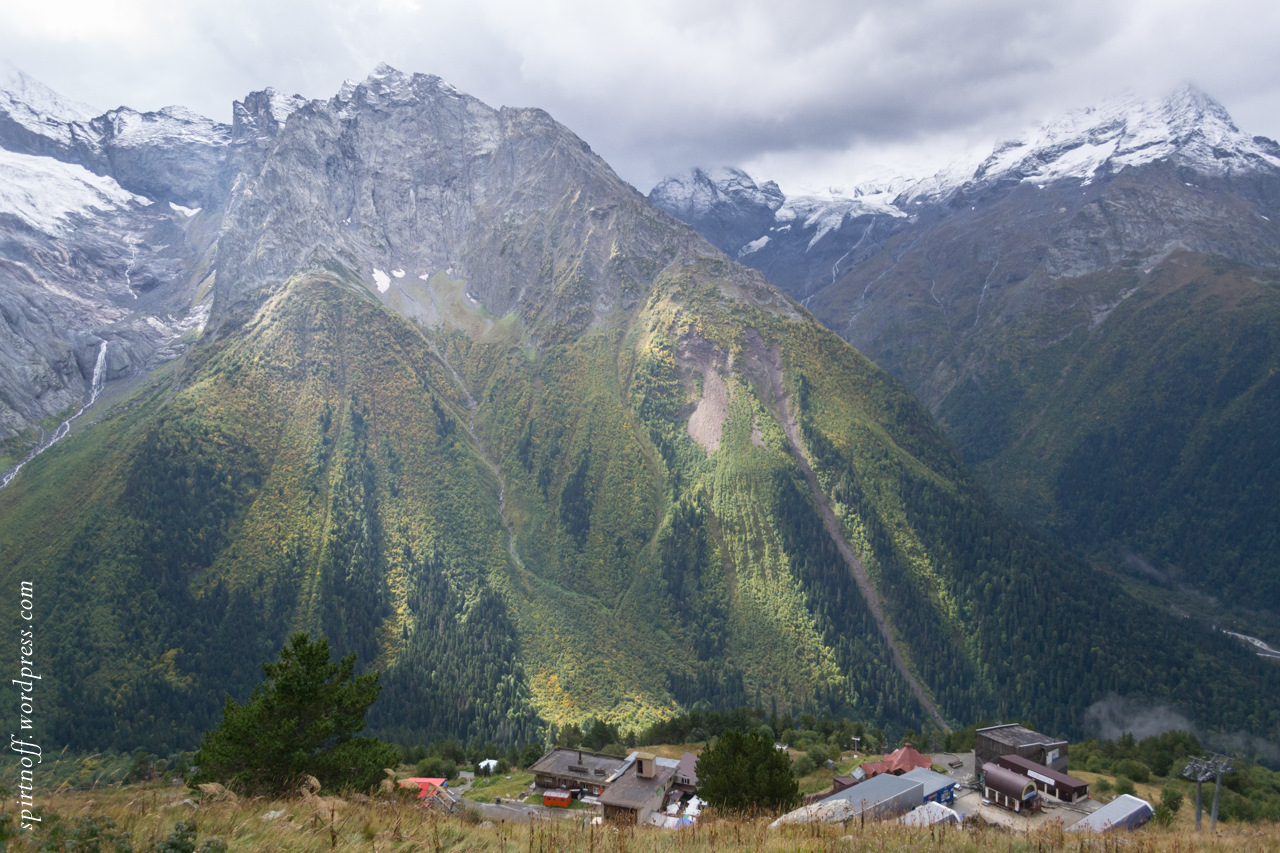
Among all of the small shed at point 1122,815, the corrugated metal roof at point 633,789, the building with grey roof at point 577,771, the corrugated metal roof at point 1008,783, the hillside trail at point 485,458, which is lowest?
the building with grey roof at point 577,771

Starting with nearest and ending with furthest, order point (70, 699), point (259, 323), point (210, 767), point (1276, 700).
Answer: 1. point (210, 767)
2. point (70, 699)
3. point (1276, 700)
4. point (259, 323)

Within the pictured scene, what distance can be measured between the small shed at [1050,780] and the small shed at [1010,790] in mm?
1678

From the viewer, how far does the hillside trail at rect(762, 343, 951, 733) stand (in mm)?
120037

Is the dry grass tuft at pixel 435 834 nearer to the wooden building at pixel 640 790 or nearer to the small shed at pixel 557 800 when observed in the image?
the wooden building at pixel 640 790

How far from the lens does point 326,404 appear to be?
522ft

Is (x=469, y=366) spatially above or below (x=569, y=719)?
above

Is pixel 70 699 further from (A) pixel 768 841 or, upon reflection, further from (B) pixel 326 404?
(A) pixel 768 841

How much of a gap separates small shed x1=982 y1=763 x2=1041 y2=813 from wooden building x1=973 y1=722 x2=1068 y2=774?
623 centimetres

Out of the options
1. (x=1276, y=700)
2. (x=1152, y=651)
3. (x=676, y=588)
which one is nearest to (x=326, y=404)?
(x=676, y=588)

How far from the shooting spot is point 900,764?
2183 inches

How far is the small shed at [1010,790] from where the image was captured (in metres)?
46.4

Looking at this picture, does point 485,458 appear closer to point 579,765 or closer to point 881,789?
point 579,765

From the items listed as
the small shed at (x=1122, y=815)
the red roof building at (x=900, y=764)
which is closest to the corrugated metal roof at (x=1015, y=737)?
the red roof building at (x=900, y=764)

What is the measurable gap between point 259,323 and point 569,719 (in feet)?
425
